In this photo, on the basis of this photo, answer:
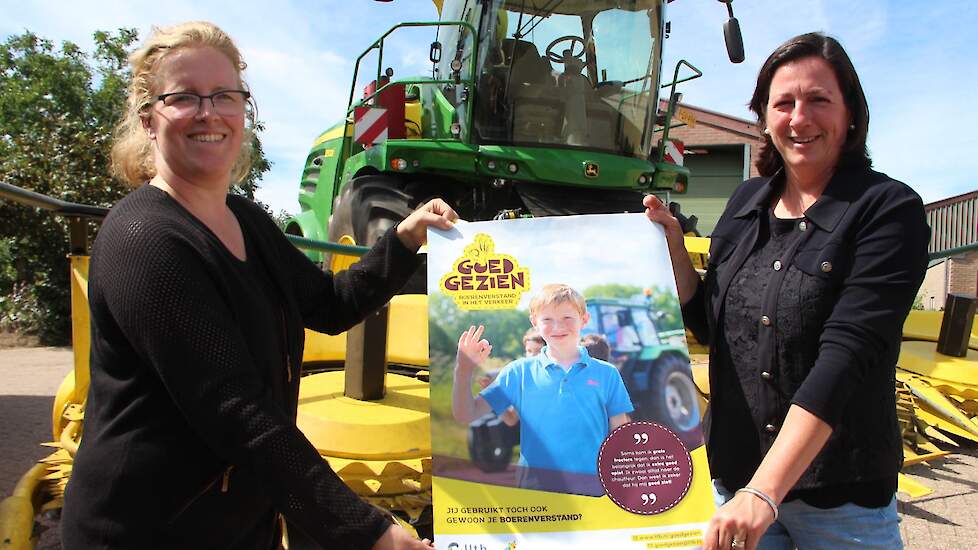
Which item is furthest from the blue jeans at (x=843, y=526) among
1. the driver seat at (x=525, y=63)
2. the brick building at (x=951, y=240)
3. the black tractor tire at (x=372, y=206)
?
the brick building at (x=951, y=240)

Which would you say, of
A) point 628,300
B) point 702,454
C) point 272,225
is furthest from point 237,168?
point 702,454

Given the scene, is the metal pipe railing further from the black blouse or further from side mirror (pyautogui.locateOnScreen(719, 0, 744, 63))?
side mirror (pyautogui.locateOnScreen(719, 0, 744, 63))

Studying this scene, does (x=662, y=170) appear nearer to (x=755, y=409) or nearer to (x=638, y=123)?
(x=638, y=123)

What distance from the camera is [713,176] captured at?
18.8 meters

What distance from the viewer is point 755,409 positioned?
1568 mm

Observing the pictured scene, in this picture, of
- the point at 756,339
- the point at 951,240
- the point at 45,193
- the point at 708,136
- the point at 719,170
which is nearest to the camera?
the point at 756,339

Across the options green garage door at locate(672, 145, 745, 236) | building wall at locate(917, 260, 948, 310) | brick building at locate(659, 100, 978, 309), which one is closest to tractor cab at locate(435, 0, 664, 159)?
brick building at locate(659, 100, 978, 309)

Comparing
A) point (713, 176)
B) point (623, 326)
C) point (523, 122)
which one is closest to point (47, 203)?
point (623, 326)

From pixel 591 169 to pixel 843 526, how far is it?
13.5 feet

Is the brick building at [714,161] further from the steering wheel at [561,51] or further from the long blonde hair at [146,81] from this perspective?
the long blonde hair at [146,81]

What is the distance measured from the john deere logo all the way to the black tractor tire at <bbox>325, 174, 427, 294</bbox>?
1.30 meters

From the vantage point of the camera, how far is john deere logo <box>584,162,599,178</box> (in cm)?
539

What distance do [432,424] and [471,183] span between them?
433 cm

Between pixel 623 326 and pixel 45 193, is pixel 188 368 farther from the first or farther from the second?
pixel 45 193
